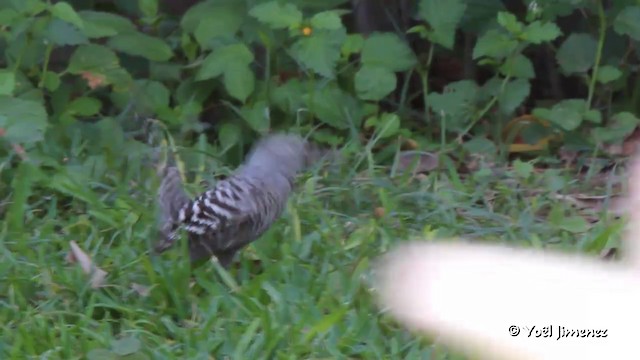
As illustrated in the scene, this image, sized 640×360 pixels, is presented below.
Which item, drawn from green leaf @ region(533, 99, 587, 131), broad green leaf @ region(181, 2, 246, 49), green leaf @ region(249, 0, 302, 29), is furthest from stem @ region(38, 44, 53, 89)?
green leaf @ region(533, 99, 587, 131)

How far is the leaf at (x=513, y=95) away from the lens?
218 inches

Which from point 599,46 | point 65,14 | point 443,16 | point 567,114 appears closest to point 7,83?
point 65,14

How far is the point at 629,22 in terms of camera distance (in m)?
5.34

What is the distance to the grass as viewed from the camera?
3803 mm

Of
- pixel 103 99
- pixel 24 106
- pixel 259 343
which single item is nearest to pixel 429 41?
pixel 103 99

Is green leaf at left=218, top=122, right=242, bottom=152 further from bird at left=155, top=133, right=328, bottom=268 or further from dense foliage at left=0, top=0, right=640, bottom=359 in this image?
bird at left=155, top=133, right=328, bottom=268

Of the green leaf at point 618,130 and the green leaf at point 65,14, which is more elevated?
the green leaf at point 65,14

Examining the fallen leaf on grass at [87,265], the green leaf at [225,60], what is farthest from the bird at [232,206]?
the green leaf at [225,60]

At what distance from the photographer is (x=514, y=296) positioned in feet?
9.78

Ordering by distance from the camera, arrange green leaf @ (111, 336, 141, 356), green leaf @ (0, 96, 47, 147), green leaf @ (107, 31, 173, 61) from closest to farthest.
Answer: green leaf @ (111, 336, 141, 356) < green leaf @ (0, 96, 47, 147) < green leaf @ (107, 31, 173, 61)

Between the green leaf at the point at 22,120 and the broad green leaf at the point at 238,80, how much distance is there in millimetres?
840

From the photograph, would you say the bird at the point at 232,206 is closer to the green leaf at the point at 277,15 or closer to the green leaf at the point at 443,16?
the green leaf at the point at 277,15

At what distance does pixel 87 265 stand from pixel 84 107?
1328mm

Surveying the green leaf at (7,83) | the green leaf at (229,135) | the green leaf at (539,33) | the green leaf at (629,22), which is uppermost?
the green leaf at (629,22)
